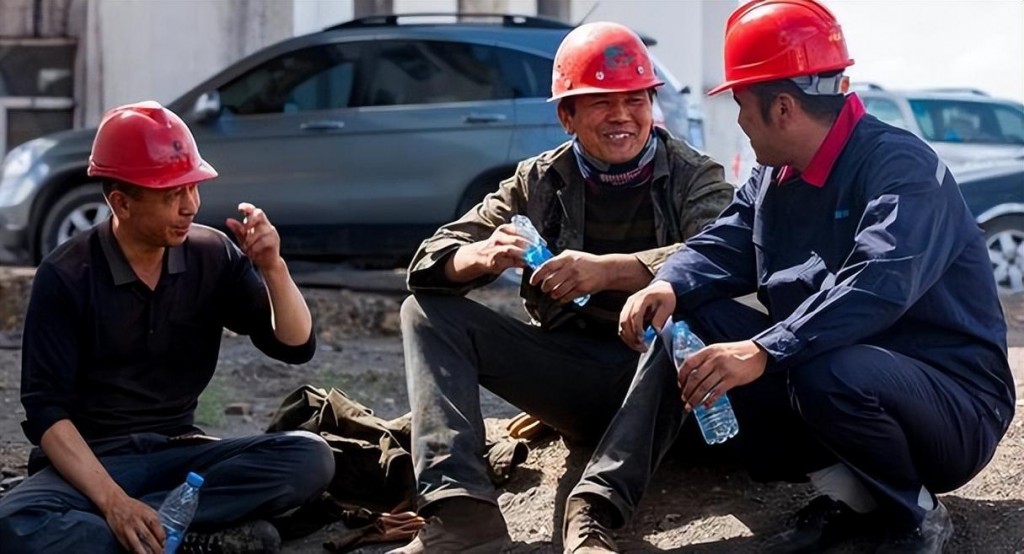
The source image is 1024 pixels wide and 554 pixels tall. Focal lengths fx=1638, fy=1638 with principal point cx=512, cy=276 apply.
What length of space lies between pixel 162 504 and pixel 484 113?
6.17m

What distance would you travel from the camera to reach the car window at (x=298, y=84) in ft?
35.3

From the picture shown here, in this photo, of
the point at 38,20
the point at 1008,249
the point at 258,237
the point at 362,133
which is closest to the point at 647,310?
the point at 258,237

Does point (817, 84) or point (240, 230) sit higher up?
point (817, 84)

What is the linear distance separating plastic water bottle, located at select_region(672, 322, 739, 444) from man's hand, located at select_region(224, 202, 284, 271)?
1181 mm

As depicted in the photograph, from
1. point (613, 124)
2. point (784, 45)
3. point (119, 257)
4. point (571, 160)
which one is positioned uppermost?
point (784, 45)

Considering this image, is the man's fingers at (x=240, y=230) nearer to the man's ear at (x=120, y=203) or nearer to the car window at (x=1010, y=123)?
the man's ear at (x=120, y=203)

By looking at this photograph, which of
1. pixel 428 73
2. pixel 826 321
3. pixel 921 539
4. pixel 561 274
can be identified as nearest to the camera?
pixel 826 321

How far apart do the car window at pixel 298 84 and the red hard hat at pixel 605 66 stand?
6042 millimetres

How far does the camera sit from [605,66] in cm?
485

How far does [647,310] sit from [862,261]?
653mm

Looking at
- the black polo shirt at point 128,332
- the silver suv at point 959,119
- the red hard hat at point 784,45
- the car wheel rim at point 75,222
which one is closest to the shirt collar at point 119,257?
the black polo shirt at point 128,332

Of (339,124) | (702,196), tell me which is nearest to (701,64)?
(339,124)

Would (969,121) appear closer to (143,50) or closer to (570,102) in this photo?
(143,50)

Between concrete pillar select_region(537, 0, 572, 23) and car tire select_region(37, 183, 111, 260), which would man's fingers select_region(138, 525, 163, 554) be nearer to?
car tire select_region(37, 183, 111, 260)
